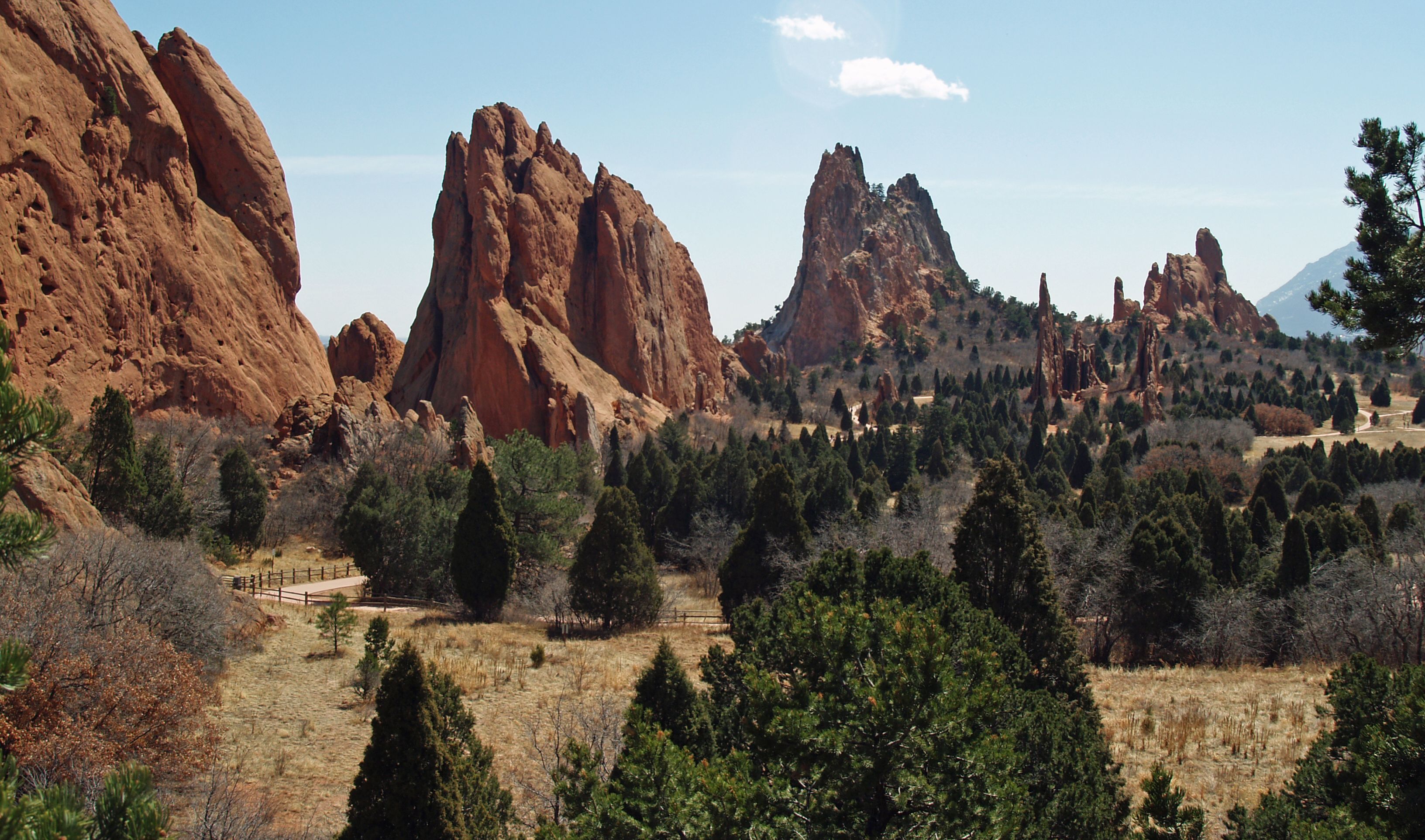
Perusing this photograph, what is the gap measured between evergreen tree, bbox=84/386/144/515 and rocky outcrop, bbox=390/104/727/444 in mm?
28953

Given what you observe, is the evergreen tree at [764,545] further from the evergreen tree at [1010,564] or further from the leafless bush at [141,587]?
the leafless bush at [141,587]

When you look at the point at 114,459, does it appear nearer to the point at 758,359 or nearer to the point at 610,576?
the point at 610,576

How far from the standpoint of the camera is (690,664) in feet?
77.7

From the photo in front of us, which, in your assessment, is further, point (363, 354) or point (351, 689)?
point (363, 354)

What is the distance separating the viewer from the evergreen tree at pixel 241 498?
3472cm

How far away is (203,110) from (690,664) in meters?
43.8

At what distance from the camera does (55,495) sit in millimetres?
19016

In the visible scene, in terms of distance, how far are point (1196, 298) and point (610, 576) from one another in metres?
139

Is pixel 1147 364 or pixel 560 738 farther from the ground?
pixel 1147 364

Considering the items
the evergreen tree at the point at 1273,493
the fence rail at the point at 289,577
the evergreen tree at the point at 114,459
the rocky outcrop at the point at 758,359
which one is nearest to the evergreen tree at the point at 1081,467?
the evergreen tree at the point at 1273,493

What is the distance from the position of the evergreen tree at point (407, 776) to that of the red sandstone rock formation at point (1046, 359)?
8806cm

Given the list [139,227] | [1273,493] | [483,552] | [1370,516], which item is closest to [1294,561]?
[1370,516]

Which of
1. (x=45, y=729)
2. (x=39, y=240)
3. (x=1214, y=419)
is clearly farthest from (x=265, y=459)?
(x=1214, y=419)

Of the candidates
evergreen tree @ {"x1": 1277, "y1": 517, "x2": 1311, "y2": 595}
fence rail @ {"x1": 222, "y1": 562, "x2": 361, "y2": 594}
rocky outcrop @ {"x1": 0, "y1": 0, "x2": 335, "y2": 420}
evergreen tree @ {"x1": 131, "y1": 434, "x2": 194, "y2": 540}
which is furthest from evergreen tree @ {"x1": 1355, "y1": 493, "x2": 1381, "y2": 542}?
rocky outcrop @ {"x1": 0, "y1": 0, "x2": 335, "y2": 420}
